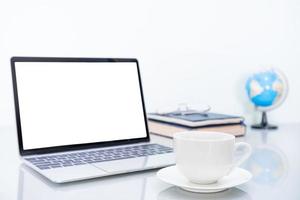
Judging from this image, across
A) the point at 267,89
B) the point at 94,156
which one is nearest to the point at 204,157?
the point at 94,156

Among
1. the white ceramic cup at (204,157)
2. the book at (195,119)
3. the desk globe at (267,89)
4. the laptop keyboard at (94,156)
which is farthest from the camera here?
the desk globe at (267,89)

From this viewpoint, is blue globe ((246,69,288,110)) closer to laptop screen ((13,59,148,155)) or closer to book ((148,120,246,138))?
book ((148,120,246,138))

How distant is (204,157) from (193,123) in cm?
47

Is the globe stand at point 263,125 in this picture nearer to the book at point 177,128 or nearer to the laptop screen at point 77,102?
the book at point 177,128

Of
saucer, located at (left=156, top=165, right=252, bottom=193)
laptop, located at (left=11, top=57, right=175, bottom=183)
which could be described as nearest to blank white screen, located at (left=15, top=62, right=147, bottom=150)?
laptop, located at (left=11, top=57, right=175, bottom=183)

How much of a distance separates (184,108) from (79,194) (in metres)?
0.66

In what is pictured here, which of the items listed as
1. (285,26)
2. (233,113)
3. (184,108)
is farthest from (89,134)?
(285,26)

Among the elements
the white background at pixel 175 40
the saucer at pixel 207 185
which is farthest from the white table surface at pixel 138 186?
the white background at pixel 175 40

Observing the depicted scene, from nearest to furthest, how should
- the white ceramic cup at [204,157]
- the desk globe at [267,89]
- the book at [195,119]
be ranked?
the white ceramic cup at [204,157], the book at [195,119], the desk globe at [267,89]

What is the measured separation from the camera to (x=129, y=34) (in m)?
1.26

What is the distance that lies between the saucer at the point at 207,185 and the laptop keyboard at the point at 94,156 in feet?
0.52

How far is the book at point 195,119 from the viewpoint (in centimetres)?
108

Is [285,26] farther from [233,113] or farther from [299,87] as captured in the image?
[233,113]

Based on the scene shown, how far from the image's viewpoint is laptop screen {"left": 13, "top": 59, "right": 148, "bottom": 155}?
34.1 inches
